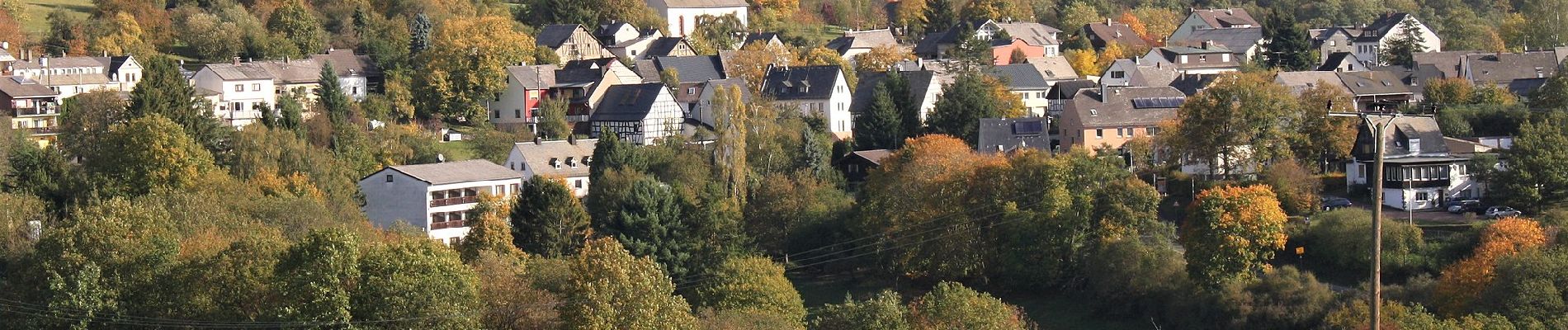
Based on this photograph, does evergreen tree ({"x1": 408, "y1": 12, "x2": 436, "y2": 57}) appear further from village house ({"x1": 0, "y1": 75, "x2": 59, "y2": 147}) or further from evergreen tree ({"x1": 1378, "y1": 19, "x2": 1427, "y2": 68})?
evergreen tree ({"x1": 1378, "y1": 19, "x2": 1427, "y2": 68})

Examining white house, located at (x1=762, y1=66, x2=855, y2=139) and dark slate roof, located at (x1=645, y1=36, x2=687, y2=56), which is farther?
dark slate roof, located at (x1=645, y1=36, x2=687, y2=56)

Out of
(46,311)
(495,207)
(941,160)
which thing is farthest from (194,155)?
(941,160)

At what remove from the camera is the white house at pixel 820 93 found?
61.0m

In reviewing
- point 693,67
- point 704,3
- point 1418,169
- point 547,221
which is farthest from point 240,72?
point 1418,169

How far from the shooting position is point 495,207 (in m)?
46.8

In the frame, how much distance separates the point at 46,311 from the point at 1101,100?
31508 millimetres

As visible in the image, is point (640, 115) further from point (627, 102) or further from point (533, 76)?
point (533, 76)

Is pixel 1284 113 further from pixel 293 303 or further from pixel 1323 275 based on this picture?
pixel 293 303

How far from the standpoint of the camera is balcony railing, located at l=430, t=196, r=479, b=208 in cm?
4819

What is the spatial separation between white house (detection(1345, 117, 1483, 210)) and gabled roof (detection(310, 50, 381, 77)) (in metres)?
31.7

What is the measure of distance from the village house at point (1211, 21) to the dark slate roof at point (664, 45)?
2355 centimetres

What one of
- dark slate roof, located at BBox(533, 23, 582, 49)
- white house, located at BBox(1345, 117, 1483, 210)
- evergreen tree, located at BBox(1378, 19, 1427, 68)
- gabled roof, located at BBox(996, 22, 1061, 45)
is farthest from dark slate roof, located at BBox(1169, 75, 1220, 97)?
dark slate roof, located at BBox(533, 23, 582, 49)

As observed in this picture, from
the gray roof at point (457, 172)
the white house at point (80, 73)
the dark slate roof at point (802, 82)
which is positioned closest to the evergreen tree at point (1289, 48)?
the dark slate roof at point (802, 82)

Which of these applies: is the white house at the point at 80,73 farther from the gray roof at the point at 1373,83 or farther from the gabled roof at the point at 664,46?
the gray roof at the point at 1373,83
